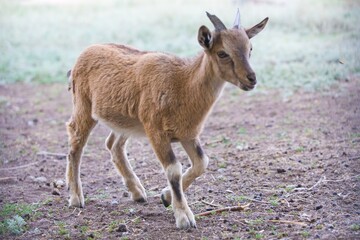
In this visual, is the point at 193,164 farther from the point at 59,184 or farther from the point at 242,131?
the point at 242,131

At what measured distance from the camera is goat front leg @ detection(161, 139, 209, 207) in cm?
686

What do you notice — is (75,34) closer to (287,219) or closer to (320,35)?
(320,35)

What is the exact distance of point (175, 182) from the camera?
6.52 m

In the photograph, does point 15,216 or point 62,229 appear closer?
point 62,229

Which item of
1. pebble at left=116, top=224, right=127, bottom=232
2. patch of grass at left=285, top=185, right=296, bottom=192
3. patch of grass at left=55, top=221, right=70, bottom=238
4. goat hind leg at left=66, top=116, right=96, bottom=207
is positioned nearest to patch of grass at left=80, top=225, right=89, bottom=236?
patch of grass at left=55, top=221, right=70, bottom=238

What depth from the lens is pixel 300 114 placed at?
11039 mm

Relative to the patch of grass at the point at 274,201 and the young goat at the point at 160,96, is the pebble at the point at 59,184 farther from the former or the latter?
the patch of grass at the point at 274,201

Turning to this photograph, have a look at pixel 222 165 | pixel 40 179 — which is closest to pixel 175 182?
pixel 222 165

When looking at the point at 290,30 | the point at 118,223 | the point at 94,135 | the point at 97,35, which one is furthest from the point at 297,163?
the point at 97,35

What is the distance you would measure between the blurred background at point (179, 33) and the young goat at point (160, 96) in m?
6.07

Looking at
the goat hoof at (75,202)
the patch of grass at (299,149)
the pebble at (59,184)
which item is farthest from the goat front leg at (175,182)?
the patch of grass at (299,149)

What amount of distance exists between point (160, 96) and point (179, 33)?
39.3 ft

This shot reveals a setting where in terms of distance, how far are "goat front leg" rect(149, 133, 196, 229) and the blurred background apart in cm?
662

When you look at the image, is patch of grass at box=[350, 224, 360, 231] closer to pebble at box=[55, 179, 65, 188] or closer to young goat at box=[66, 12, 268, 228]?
young goat at box=[66, 12, 268, 228]
